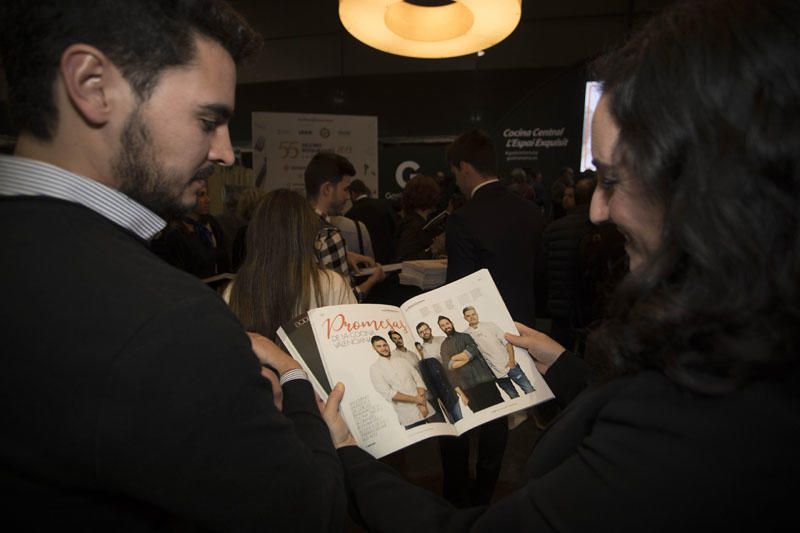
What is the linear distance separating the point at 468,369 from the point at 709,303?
0.67 metres

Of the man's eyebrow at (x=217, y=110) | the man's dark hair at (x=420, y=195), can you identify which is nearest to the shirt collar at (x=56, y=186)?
the man's eyebrow at (x=217, y=110)

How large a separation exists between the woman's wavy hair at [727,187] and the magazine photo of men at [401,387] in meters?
0.56

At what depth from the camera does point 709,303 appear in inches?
23.0

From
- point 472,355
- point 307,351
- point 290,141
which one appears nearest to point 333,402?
point 307,351

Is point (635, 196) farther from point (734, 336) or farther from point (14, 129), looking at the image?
point (14, 129)

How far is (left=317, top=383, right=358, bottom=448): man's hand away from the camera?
995mm

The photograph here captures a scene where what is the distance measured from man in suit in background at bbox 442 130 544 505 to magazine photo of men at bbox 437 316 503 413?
1.31 m

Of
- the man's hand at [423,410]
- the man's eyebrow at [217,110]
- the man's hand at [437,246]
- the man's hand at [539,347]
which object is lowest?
the man's hand at [423,410]

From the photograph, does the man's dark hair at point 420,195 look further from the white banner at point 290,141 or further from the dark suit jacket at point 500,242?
the dark suit jacket at point 500,242

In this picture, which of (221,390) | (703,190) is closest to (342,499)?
(221,390)

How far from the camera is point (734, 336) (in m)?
0.58

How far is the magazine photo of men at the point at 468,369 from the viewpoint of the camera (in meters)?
1.15

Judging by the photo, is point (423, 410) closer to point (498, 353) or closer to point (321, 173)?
point (498, 353)

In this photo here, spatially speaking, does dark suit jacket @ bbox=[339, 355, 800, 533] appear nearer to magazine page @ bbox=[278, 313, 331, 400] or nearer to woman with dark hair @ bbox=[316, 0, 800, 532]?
woman with dark hair @ bbox=[316, 0, 800, 532]
